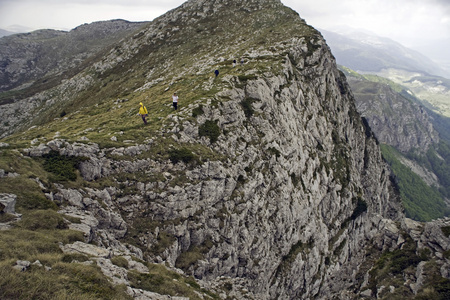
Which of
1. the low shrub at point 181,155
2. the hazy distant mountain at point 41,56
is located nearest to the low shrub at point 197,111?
the low shrub at point 181,155

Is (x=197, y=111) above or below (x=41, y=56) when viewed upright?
below

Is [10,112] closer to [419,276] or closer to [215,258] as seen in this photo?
[215,258]

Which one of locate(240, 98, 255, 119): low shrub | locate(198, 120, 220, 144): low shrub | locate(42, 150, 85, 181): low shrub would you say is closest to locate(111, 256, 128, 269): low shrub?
locate(42, 150, 85, 181): low shrub

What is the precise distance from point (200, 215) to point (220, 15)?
89.7 metres

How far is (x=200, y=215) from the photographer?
28594 mm

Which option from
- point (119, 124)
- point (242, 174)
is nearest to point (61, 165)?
point (119, 124)

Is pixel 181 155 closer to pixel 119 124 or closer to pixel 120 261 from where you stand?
pixel 119 124

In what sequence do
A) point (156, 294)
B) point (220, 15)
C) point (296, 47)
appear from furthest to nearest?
point (220, 15) → point (296, 47) → point (156, 294)

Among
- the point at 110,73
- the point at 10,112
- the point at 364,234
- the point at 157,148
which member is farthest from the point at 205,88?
the point at 10,112

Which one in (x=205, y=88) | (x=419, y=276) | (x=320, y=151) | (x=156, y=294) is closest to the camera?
(x=156, y=294)

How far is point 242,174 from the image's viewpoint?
1378 inches

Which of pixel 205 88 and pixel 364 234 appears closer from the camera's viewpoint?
pixel 205 88

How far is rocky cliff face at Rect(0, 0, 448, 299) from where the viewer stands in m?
24.1

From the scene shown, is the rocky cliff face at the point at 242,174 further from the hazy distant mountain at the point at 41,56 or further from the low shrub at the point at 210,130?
the hazy distant mountain at the point at 41,56
